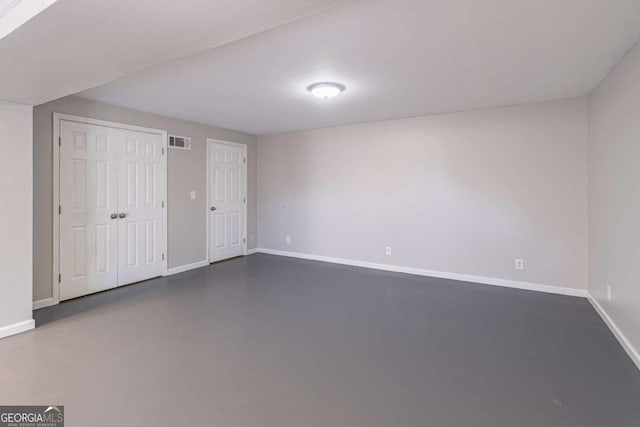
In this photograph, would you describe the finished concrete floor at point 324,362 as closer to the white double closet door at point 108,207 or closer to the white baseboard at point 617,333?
the white baseboard at point 617,333

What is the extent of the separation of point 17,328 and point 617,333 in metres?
5.13

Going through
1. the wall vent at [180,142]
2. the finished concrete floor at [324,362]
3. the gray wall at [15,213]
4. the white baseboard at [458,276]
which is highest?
the wall vent at [180,142]

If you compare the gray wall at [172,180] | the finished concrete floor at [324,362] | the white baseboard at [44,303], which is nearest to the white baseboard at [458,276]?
the finished concrete floor at [324,362]

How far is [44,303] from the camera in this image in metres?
3.45

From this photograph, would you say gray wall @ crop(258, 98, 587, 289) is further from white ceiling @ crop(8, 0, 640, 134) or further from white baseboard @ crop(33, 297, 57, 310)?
white baseboard @ crop(33, 297, 57, 310)

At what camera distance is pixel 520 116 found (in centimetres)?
402

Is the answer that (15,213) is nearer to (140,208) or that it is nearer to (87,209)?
(87,209)

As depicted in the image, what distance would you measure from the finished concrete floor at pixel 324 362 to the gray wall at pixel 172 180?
2.69ft

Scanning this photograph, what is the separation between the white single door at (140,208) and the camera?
13.7 ft

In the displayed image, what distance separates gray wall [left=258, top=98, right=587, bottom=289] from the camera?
151 inches

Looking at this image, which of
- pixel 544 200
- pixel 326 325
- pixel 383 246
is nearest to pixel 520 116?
pixel 544 200

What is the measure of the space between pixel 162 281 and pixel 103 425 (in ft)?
9.63

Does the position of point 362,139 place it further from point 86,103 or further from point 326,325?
point 86,103

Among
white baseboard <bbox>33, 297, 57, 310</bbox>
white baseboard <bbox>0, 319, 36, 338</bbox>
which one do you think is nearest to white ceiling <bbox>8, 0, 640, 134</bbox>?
white baseboard <bbox>0, 319, 36, 338</bbox>
